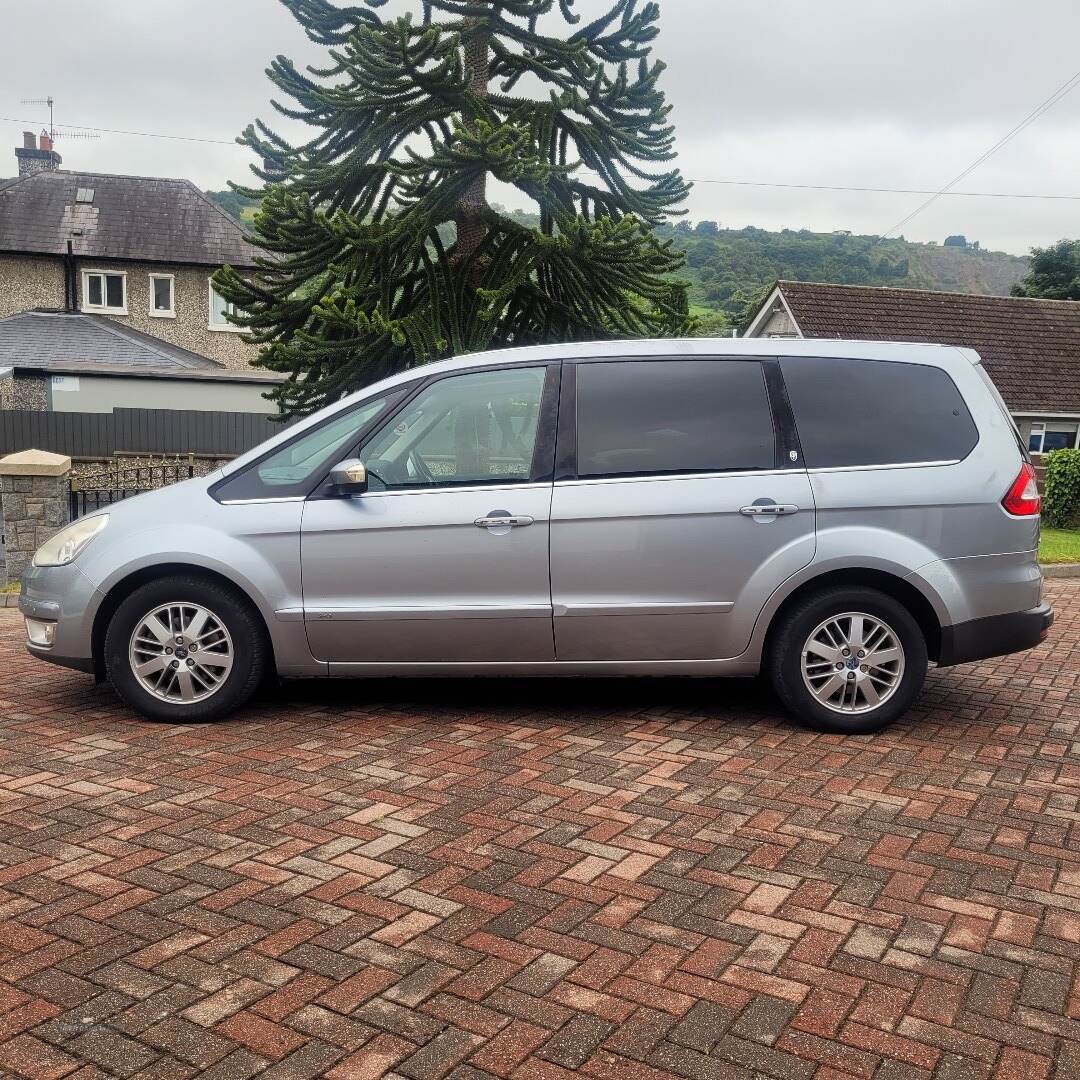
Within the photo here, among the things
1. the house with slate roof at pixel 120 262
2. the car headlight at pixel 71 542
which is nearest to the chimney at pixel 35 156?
the house with slate roof at pixel 120 262

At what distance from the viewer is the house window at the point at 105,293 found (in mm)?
42750

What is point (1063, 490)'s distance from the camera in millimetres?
22750

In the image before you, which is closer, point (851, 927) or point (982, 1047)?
point (982, 1047)

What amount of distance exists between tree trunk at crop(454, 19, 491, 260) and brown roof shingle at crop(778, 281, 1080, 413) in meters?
21.4

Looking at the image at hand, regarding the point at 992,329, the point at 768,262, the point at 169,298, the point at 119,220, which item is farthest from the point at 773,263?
the point at 119,220

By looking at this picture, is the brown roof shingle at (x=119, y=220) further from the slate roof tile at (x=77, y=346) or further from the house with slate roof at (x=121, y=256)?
the slate roof tile at (x=77, y=346)

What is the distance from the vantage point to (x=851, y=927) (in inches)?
143

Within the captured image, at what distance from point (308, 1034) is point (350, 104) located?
12.8 meters

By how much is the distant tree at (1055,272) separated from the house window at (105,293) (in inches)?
1487

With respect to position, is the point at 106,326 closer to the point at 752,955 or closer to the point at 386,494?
the point at 386,494

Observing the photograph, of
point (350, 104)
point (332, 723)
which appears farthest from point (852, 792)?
point (350, 104)

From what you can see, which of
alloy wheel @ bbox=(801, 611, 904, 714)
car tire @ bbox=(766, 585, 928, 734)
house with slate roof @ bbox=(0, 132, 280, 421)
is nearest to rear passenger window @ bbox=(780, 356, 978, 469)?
car tire @ bbox=(766, 585, 928, 734)

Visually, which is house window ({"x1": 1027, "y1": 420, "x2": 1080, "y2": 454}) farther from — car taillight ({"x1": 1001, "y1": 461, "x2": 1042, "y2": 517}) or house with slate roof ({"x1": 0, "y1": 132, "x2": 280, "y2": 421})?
car taillight ({"x1": 1001, "y1": 461, "x2": 1042, "y2": 517})

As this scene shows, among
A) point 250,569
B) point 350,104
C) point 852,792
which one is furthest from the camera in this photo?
point 350,104
